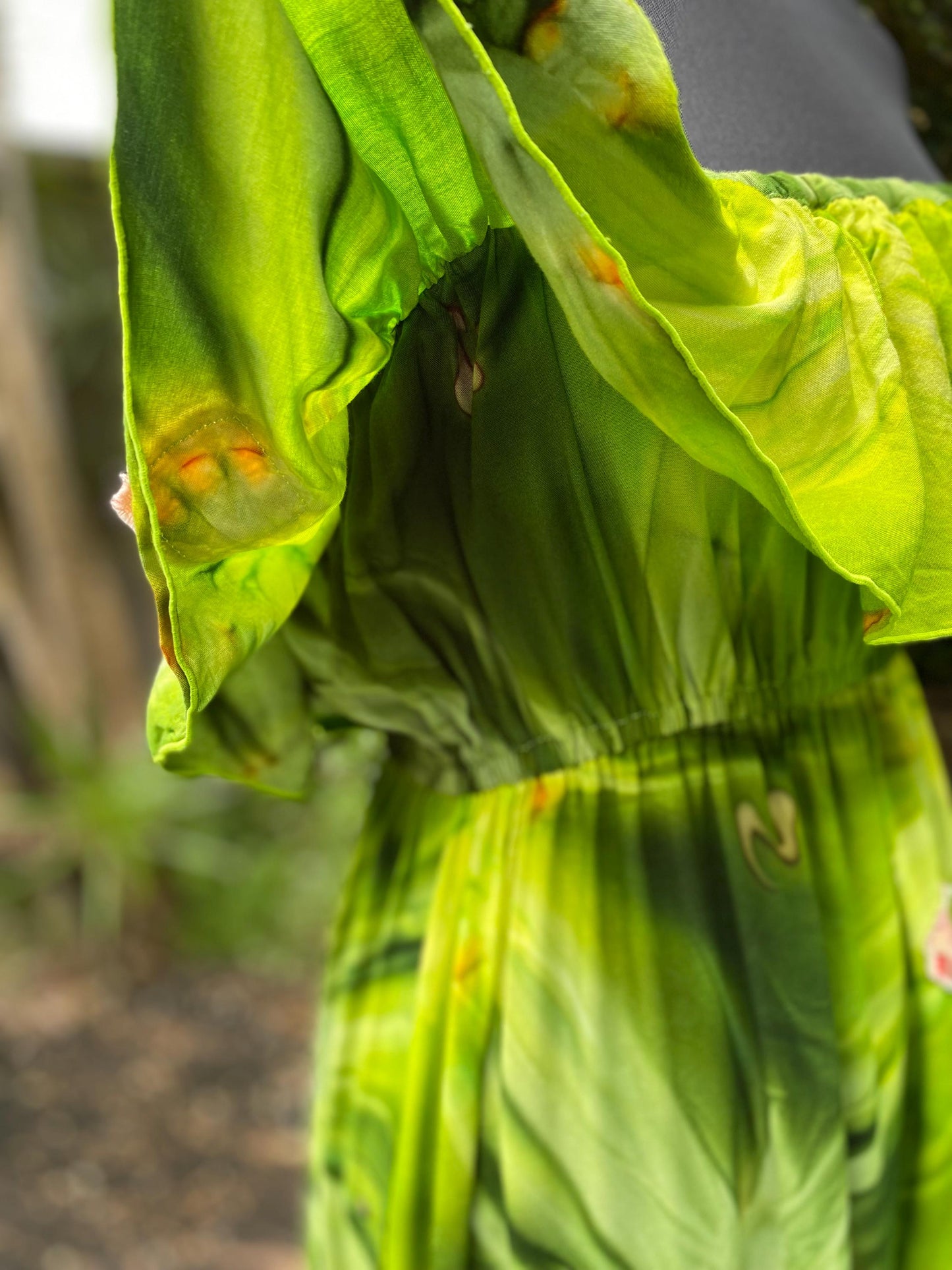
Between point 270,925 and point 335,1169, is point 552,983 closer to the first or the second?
point 335,1169

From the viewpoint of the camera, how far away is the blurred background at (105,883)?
2.20m

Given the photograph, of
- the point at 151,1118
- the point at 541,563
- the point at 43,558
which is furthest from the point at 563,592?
the point at 43,558

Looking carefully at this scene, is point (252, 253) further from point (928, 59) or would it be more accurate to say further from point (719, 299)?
point (928, 59)

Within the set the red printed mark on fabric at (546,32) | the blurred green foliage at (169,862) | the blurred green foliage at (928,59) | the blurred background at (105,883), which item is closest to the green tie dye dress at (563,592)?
the red printed mark on fabric at (546,32)

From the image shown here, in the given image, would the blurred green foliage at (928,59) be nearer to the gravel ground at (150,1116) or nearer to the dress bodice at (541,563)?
the dress bodice at (541,563)

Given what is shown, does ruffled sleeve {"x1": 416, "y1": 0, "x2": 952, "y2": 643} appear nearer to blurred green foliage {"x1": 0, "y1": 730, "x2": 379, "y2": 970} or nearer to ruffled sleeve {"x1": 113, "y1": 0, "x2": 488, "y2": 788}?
ruffled sleeve {"x1": 113, "y1": 0, "x2": 488, "y2": 788}

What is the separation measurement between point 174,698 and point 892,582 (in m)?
0.32

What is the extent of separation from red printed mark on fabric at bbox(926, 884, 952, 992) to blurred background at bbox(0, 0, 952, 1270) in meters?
1.65

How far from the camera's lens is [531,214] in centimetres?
36

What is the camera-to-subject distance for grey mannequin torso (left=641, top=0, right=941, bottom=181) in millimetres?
500

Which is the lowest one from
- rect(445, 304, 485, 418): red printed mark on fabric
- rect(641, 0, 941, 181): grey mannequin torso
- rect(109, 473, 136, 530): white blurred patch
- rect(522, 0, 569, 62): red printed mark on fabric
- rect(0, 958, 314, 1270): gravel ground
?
rect(0, 958, 314, 1270): gravel ground

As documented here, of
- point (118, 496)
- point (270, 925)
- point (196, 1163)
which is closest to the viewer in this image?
point (118, 496)

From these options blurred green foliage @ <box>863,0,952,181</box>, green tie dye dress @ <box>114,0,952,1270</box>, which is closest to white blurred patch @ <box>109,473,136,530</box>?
green tie dye dress @ <box>114,0,952,1270</box>

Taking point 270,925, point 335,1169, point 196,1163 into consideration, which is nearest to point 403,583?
point 335,1169
